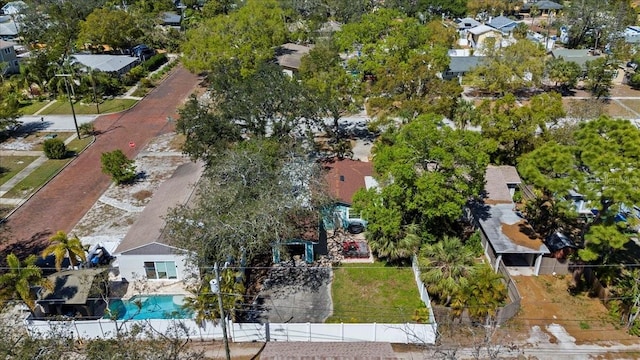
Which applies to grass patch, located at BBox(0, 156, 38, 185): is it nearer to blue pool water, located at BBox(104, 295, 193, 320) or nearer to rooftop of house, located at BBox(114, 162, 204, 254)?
rooftop of house, located at BBox(114, 162, 204, 254)

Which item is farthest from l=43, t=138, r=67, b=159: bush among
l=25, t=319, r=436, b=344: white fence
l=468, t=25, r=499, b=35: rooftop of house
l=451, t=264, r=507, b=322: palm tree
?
l=468, t=25, r=499, b=35: rooftop of house

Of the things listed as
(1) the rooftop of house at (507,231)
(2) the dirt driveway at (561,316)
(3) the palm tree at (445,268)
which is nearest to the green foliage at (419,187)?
(3) the palm tree at (445,268)

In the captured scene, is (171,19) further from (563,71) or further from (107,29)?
(563,71)

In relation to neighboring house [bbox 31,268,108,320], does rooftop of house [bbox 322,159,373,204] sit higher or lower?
higher

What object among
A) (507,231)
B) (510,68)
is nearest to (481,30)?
(510,68)

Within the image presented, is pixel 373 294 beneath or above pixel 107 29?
beneath

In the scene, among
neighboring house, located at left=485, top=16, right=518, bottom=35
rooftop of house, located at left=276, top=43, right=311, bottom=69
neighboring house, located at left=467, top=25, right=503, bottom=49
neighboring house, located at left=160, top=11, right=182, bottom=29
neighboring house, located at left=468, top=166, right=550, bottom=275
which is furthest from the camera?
neighboring house, located at left=160, top=11, right=182, bottom=29

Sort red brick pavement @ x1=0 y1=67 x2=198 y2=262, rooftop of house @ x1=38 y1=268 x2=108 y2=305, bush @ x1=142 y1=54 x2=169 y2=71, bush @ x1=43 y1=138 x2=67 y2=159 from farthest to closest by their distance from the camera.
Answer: bush @ x1=142 y1=54 x2=169 y2=71
bush @ x1=43 y1=138 x2=67 y2=159
red brick pavement @ x1=0 y1=67 x2=198 y2=262
rooftop of house @ x1=38 y1=268 x2=108 y2=305
